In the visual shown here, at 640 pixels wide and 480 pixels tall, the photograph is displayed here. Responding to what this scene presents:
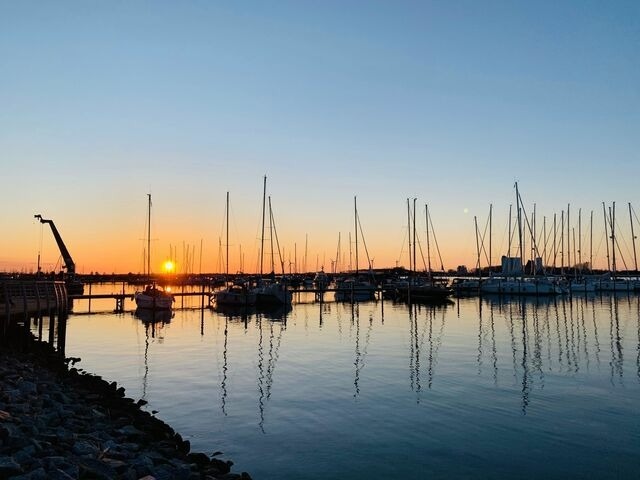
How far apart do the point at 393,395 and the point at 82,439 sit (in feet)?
41.1

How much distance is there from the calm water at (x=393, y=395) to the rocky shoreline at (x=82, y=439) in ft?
5.20

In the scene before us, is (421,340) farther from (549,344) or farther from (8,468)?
(8,468)

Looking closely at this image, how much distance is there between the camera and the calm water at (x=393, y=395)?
14875 millimetres

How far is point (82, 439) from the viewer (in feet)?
42.2

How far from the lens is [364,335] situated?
42.9 m

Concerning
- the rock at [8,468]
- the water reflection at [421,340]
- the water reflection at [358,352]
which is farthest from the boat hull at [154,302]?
the rock at [8,468]

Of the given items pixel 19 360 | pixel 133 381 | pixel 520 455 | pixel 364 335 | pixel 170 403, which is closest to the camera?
pixel 520 455

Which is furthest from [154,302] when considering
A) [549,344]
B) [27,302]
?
[549,344]

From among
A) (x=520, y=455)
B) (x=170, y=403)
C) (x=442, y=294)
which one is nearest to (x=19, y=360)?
(x=170, y=403)

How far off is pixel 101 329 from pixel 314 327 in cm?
1784

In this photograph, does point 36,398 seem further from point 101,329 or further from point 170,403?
point 101,329

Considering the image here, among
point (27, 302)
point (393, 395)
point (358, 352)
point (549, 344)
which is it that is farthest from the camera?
point (549, 344)

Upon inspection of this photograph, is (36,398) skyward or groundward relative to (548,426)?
skyward

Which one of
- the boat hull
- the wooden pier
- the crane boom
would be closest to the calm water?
the wooden pier
